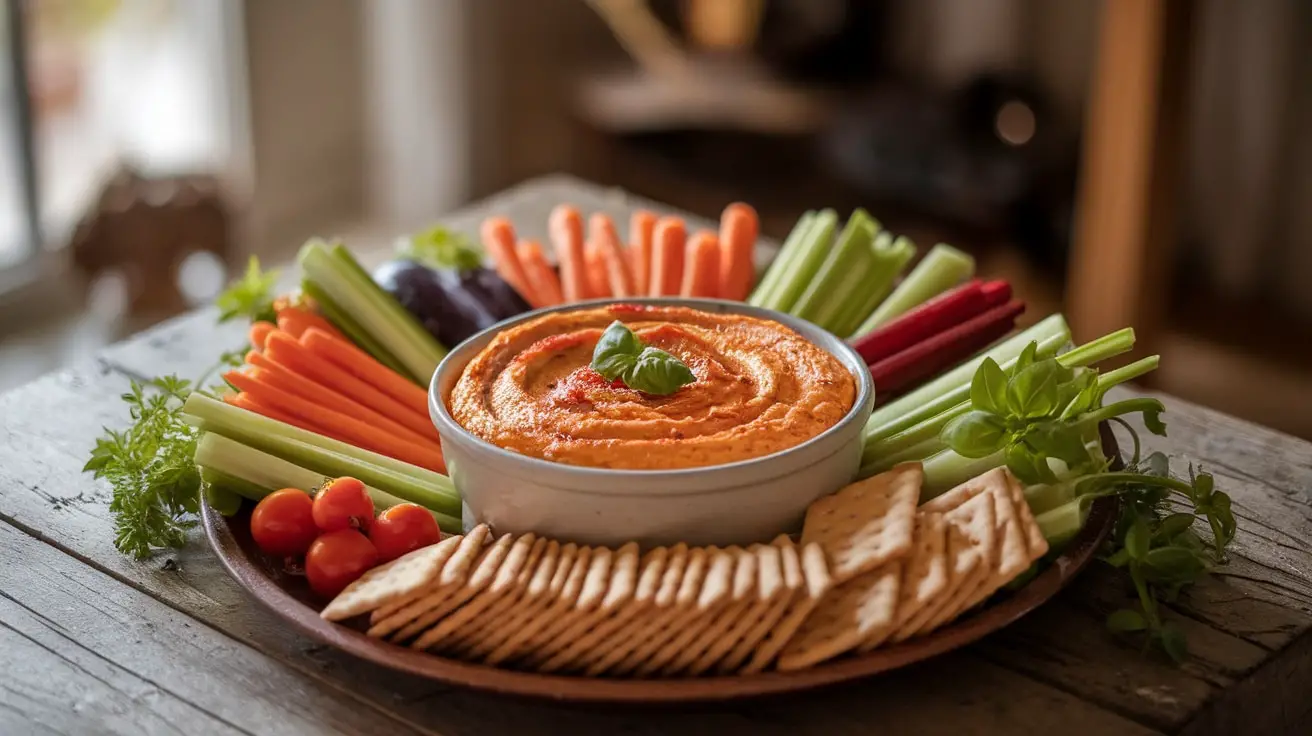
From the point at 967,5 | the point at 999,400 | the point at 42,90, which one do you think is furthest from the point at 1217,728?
the point at 42,90

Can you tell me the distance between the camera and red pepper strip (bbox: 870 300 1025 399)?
8.45 ft

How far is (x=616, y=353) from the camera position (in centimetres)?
224

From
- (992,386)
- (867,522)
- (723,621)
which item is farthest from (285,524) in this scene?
(992,386)

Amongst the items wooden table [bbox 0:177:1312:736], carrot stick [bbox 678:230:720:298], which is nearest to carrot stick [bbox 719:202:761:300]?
carrot stick [bbox 678:230:720:298]

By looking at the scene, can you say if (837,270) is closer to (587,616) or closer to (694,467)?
(694,467)

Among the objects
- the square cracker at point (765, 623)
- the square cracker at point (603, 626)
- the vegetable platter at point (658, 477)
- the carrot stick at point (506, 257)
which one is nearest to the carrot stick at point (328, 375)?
the vegetable platter at point (658, 477)

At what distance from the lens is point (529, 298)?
9.74 ft

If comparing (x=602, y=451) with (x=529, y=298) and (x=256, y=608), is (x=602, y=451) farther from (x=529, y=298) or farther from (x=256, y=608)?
(x=529, y=298)

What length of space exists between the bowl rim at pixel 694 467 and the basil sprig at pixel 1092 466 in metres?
0.17

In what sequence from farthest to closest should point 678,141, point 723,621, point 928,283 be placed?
point 678,141
point 928,283
point 723,621

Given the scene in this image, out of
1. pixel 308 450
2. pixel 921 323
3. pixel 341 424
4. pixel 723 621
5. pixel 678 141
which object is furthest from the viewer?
pixel 678 141

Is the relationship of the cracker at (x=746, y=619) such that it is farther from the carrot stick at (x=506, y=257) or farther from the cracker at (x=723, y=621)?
the carrot stick at (x=506, y=257)

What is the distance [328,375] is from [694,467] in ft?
2.43

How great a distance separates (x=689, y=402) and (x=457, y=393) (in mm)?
362
